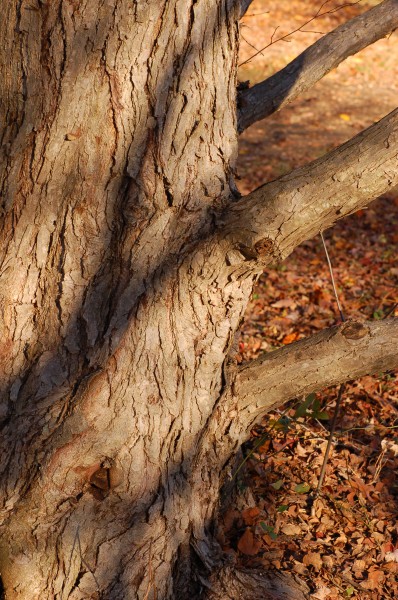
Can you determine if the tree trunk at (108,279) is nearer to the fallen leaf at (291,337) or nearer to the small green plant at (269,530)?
the small green plant at (269,530)

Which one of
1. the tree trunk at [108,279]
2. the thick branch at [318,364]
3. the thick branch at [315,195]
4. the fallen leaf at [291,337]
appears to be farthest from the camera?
the fallen leaf at [291,337]

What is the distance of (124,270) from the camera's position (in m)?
2.56

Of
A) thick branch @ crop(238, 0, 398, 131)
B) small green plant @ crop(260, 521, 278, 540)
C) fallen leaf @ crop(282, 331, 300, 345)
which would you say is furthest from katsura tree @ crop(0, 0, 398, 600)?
fallen leaf @ crop(282, 331, 300, 345)

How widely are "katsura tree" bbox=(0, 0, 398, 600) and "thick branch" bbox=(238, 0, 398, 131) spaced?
0.53m

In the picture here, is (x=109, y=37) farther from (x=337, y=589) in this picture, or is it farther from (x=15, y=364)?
(x=337, y=589)

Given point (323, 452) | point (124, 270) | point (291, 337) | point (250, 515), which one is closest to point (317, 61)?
point (124, 270)

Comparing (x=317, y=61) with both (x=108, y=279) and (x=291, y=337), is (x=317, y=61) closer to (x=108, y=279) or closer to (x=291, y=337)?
(x=108, y=279)

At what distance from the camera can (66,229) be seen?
8.32 feet

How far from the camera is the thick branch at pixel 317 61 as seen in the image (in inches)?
125

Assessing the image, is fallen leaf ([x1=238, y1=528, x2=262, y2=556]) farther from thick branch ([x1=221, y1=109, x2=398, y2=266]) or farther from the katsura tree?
thick branch ([x1=221, y1=109, x2=398, y2=266])

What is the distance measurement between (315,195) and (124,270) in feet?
2.45

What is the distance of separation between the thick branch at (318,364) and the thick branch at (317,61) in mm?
1123

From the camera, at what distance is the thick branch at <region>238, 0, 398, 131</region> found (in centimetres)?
318

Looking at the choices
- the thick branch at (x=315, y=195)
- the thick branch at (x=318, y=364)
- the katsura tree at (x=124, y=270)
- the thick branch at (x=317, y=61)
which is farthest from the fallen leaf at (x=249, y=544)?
the thick branch at (x=317, y=61)
